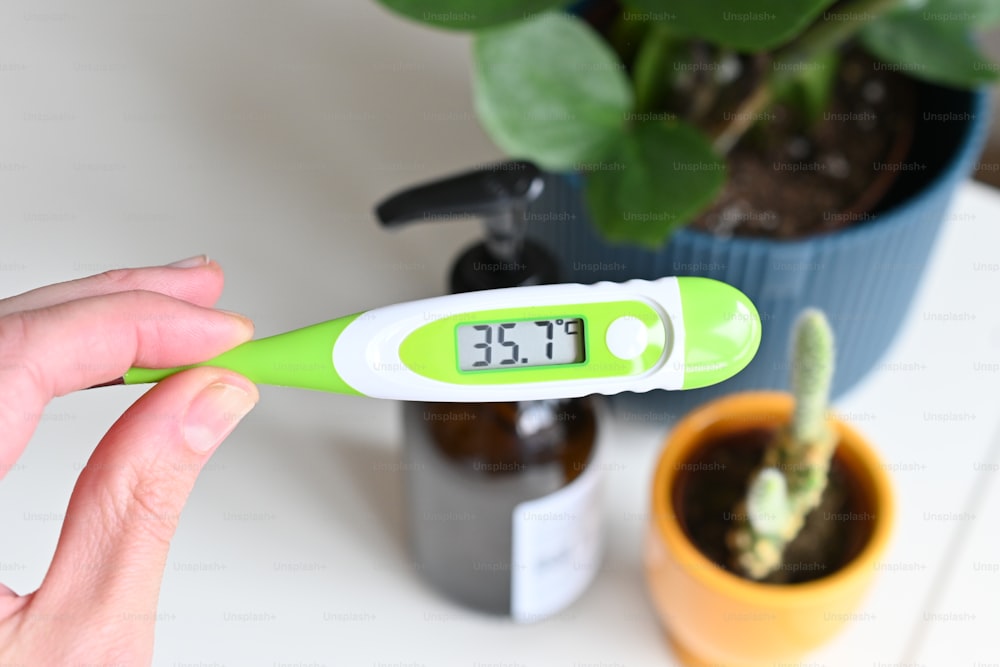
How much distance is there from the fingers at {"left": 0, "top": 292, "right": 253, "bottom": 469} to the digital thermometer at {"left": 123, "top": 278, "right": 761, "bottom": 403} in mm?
24

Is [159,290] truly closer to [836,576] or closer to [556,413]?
[556,413]

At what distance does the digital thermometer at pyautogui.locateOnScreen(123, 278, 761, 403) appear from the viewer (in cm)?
34

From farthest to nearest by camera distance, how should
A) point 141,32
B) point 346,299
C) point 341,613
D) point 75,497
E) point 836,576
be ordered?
1. point 141,32
2. point 346,299
3. point 341,613
4. point 836,576
5. point 75,497

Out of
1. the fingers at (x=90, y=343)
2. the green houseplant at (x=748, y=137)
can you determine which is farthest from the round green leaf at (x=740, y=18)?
the fingers at (x=90, y=343)

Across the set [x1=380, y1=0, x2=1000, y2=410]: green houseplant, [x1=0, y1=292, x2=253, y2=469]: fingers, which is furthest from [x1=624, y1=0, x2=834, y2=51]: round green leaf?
[x1=0, y1=292, x2=253, y2=469]: fingers

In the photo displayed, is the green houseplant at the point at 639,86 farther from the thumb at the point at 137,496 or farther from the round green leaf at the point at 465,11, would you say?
the thumb at the point at 137,496

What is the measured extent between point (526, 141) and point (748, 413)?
7.1 inches

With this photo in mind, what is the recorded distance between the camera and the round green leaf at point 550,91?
0.48m

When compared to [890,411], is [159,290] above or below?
above

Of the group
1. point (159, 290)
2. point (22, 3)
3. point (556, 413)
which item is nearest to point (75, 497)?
point (159, 290)

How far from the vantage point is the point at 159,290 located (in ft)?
1.38

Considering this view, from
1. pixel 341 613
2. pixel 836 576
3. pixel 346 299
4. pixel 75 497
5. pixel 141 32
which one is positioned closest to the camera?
pixel 75 497

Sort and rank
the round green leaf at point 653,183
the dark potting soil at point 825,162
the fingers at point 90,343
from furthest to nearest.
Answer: the dark potting soil at point 825,162 → the round green leaf at point 653,183 → the fingers at point 90,343

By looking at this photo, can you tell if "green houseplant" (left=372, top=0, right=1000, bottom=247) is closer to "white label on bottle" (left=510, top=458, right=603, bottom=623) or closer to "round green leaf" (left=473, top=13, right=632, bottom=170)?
"round green leaf" (left=473, top=13, right=632, bottom=170)
